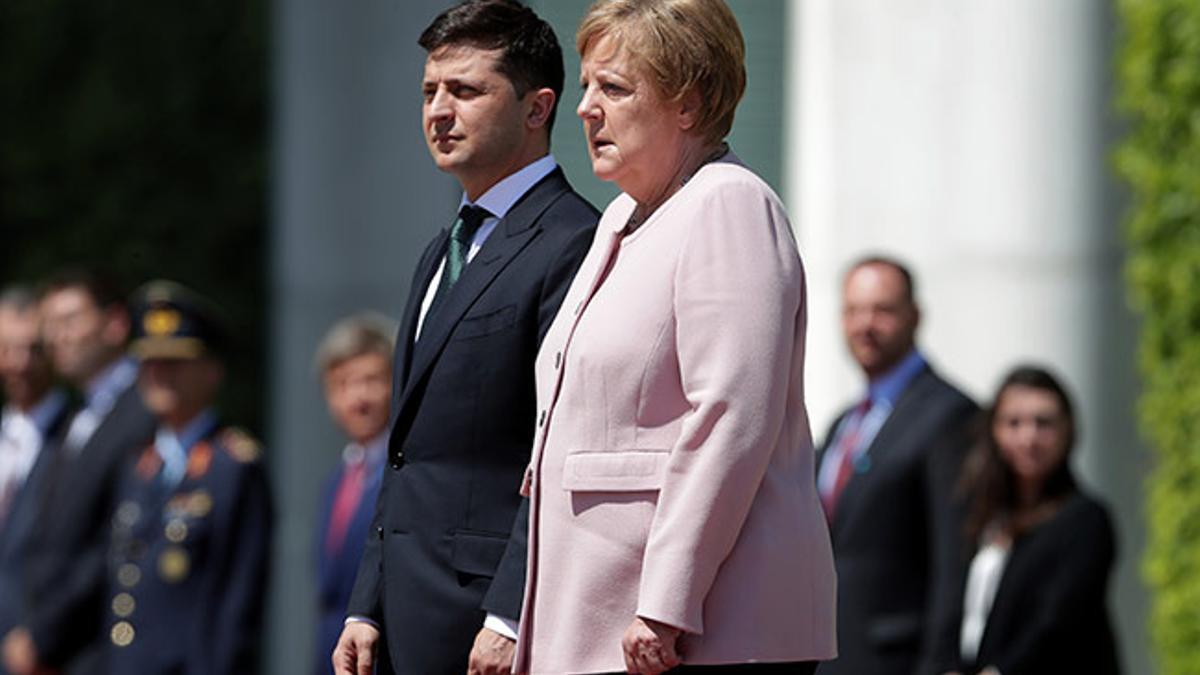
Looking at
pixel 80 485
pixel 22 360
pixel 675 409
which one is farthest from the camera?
pixel 22 360

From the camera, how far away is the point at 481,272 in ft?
15.0

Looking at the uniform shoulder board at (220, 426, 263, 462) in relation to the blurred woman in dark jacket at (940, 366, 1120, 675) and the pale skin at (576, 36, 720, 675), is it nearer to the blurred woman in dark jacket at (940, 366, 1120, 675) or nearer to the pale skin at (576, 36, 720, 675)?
the blurred woman in dark jacket at (940, 366, 1120, 675)

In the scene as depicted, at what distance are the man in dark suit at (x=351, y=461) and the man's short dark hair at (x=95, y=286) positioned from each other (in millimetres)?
1787

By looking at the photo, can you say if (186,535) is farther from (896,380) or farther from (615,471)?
(615,471)

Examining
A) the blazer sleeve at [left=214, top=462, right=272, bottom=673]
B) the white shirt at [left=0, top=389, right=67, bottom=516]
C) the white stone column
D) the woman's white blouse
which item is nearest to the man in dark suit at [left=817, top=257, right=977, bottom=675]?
the woman's white blouse

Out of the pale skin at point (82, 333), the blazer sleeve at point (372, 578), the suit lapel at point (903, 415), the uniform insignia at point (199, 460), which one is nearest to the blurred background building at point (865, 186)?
the blazer sleeve at point (372, 578)

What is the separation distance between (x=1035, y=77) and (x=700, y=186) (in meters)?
4.87

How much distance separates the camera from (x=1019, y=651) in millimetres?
7082

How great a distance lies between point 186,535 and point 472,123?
4244 millimetres

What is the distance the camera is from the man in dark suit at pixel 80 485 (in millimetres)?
9141

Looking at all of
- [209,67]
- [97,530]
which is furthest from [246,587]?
[209,67]

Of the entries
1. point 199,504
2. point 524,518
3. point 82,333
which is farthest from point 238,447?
point 524,518

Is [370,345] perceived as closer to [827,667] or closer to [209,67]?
[827,667]

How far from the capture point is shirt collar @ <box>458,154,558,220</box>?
4.62 metres
